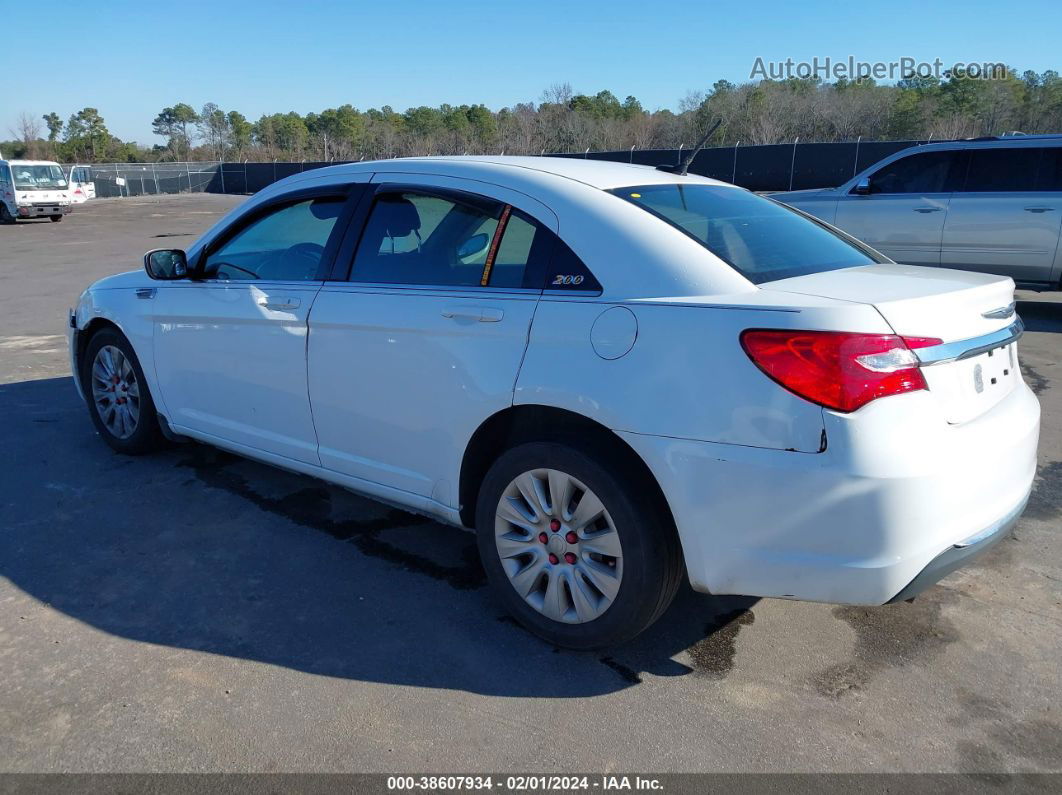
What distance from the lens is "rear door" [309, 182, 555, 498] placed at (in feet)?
10.2

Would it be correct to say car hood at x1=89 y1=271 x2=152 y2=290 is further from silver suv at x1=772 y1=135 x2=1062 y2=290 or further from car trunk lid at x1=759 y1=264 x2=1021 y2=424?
silver suv at x1=772 y1=135 x2=1062 y2=290

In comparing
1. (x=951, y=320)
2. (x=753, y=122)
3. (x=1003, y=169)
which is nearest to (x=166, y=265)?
(x=951, y=320)

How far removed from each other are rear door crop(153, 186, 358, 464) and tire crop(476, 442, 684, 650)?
1178 mm

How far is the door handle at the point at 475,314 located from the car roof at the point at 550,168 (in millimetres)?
605

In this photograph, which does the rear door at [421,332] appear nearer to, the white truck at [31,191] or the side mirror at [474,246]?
the side mirror at [474,246]

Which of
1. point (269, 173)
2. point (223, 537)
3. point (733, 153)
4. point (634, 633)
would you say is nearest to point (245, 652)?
point (223, 537)

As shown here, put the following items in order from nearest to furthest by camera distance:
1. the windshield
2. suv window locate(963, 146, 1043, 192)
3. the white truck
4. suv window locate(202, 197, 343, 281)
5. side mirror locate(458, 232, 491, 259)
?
side mirror locate(458, 232, 491, 259) → suv window locate(202, 197, 343, 281) → suv window locate(963, 146, 1043, 192) → the white truck → the windshield

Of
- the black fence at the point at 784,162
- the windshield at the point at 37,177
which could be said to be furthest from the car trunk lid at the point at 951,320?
the windshield at the point at 37,177

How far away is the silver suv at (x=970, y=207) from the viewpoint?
920cm

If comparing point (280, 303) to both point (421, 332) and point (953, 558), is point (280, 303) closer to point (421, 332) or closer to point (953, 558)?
point (421, 332)

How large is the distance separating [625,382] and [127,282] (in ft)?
11.5

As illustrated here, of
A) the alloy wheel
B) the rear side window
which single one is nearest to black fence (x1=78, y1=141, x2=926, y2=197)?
the rear side window

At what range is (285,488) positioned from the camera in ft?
15.4

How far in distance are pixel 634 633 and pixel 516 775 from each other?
667 millimetres
